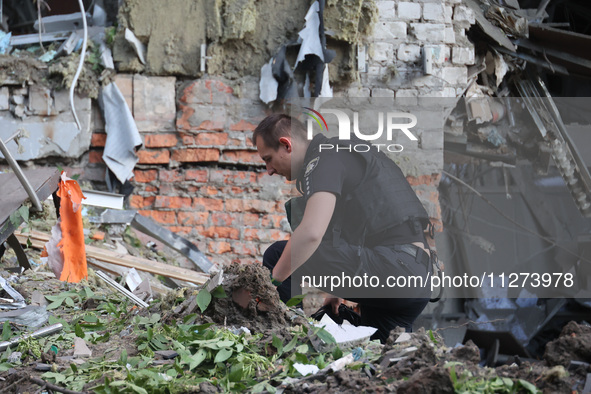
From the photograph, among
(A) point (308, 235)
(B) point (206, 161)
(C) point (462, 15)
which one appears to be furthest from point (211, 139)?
(A) point (308, 235)

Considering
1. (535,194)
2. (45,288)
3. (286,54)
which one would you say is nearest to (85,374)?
(45,288)

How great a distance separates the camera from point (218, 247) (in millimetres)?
4574

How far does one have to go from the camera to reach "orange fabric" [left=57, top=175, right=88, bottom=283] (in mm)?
3436

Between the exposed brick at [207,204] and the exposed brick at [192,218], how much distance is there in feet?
0.14

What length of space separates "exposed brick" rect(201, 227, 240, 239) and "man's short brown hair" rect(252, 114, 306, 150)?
1684 millimetres

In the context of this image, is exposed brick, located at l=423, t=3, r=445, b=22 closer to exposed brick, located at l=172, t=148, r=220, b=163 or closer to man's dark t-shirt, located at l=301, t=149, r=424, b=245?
exposed brick, located at l=172, t=148, r=220, b=163

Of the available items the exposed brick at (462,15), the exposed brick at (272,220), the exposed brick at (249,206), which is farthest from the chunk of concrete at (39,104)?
the exposed brick at (462,15)

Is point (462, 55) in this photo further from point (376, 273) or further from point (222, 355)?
point (222, 355)

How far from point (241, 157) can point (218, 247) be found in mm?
663

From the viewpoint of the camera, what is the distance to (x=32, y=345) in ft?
7.95

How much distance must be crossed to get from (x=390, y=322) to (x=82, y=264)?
1.72m

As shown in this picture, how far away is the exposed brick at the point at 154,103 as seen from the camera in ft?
15.0

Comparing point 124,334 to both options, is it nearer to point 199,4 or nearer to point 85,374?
point 85,374

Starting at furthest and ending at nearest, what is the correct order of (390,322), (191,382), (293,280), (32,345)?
1. (293,280)
2. (390,322)
3. (32,345)
4. (191,382)
